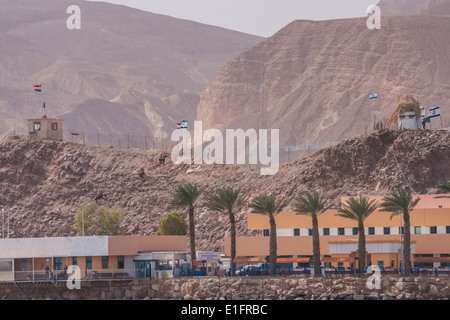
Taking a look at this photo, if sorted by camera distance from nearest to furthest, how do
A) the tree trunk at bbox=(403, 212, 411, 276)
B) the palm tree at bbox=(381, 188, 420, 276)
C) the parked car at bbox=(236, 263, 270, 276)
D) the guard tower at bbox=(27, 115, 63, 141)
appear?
the tree trunk at bbox=(403, 212, 411, 276)
the palm tree at bbox=(381, 188, 420, 276)
the parked car at bbox=(236, 263, 270, 276)
the guard tower at bbox=(27, 115, 63, 141)

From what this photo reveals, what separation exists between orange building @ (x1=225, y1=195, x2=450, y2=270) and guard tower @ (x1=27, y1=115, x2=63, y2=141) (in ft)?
181

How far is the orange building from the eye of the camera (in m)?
93.6

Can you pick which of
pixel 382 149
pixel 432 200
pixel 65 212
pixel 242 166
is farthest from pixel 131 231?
pixel 432 200

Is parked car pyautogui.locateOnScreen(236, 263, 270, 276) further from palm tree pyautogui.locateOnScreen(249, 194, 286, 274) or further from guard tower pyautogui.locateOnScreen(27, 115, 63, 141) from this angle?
guard tower pyautogui.locateOnScreen(27, 115, 63, 141)

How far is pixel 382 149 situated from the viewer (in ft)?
430

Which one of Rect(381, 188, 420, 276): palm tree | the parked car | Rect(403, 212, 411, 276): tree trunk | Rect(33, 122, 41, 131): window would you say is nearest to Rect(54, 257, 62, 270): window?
the parked car

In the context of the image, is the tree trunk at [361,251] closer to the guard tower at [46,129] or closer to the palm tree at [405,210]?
the palm tree at [405,210]

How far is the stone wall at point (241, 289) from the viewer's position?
77.4 meters

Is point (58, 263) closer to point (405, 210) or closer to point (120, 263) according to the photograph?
point (120, 263)

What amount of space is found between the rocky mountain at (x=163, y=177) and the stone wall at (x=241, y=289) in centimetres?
3605

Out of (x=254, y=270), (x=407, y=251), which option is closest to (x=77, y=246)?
(x=254, y=270)

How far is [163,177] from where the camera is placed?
144000mm

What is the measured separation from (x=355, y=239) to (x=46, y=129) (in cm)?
6851

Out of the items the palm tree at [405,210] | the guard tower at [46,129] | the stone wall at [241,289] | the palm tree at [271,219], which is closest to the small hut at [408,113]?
the palm tree at [271,219]
